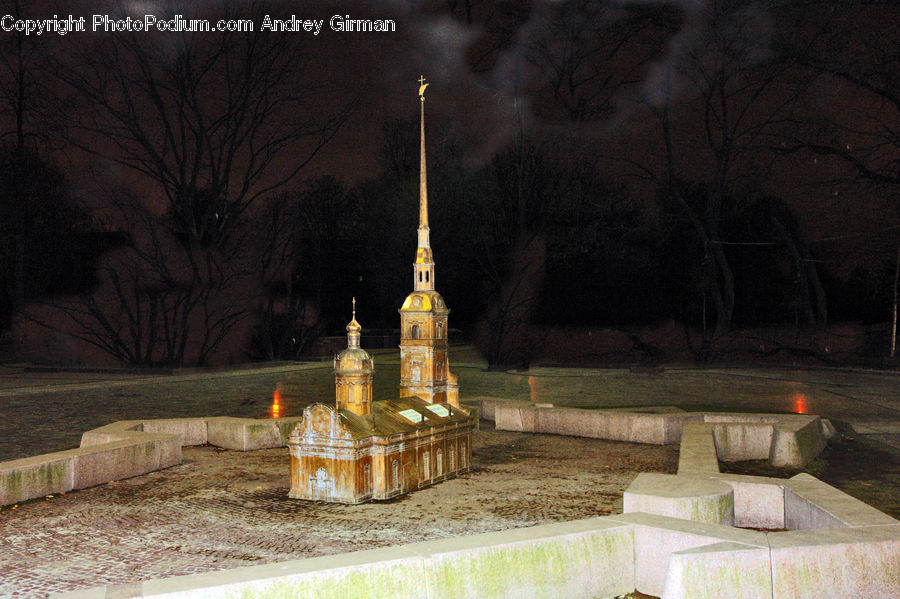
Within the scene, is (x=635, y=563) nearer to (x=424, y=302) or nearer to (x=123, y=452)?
(x=424, y=302)

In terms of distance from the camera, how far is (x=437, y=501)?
38.7ft

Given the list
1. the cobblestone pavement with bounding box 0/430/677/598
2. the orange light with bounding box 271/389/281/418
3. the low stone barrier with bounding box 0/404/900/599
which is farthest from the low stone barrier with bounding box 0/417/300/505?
the low stone barrier with bounding box 0/404/900/599

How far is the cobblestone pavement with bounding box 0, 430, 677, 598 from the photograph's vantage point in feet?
29.0

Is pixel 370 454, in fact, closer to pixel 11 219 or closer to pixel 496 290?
pixel 496 290

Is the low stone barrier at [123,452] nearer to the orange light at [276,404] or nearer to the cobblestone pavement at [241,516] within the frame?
the cobblestone pavement at [241,516]

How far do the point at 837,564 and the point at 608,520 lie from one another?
199cm

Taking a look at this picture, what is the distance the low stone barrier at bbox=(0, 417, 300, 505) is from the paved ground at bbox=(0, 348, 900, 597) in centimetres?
31

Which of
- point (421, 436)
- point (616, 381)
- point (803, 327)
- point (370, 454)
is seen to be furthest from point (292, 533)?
point (803, 327)

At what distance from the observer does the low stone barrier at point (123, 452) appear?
1188cm

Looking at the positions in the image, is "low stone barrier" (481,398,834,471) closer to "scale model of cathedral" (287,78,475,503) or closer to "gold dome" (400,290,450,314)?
"scale model of cathedral" (287,78,475,503)

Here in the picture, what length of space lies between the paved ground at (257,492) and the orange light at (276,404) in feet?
0.36

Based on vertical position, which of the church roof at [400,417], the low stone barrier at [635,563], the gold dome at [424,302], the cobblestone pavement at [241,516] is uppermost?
the gold dome at [424,302]

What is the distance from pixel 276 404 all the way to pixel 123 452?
951cm

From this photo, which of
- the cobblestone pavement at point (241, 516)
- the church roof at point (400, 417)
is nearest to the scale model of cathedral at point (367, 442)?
the church roof at point (400, 417)
